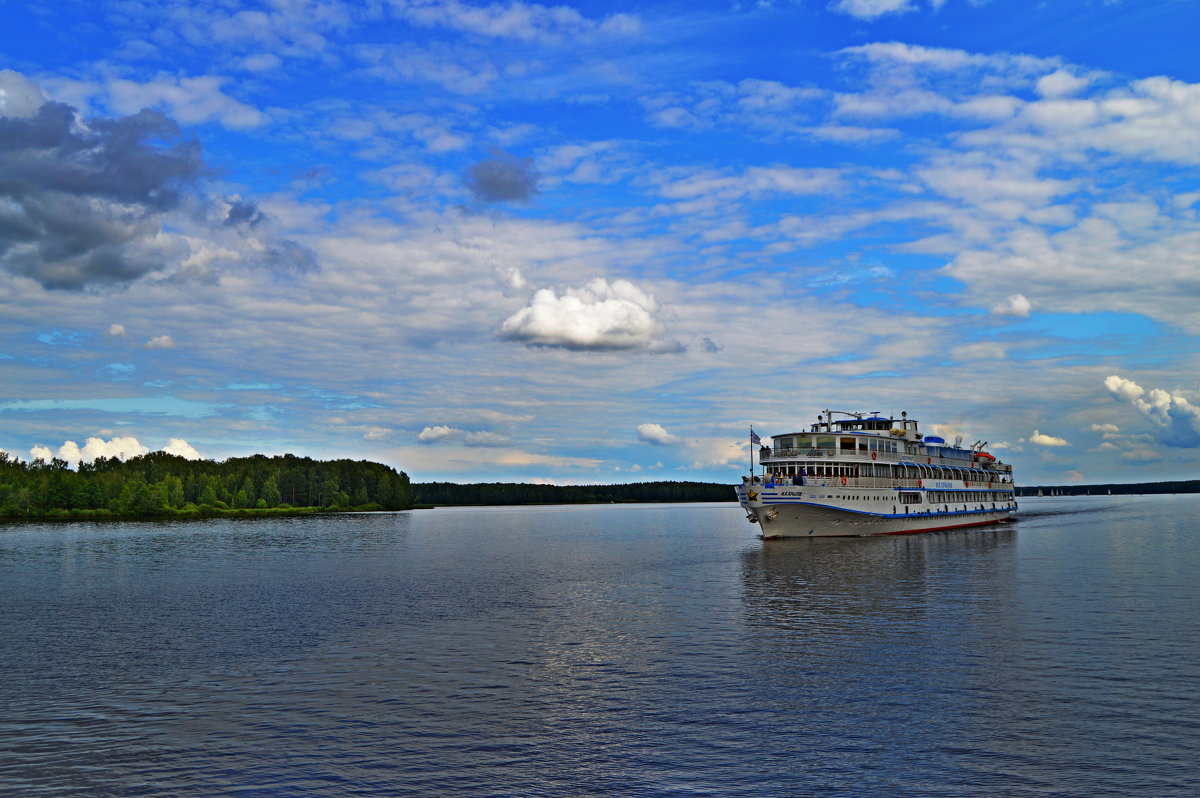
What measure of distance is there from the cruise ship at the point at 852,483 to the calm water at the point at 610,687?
36.5 metres

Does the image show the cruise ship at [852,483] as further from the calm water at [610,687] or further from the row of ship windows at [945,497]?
the calm water at [610,687]

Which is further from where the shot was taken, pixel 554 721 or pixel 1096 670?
pixel 1096 670

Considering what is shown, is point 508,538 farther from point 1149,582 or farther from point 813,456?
point 1149,582

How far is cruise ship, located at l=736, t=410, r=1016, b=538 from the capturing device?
103562 mm

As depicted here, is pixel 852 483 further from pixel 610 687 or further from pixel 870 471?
pixel 610 687

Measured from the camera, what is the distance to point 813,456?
346ft

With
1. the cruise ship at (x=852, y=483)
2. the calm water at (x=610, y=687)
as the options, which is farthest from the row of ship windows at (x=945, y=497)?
the calm water at (x=610, y=687)

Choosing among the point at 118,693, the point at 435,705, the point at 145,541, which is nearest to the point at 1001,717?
the point at 435,705

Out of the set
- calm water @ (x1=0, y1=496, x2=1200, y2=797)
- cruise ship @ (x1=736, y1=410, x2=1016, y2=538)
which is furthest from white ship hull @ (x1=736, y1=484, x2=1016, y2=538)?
calm water @ (x1=0, y1=496, x2=1200, y2=797)

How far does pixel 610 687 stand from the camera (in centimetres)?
3042

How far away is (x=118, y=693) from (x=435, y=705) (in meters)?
12.5

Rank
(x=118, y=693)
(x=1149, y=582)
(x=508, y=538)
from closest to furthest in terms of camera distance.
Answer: (x=118, y=693) → (x=1149, y=582) → (x=508, y=538)

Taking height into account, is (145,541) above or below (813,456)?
below

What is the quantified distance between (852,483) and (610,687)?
84.0m
